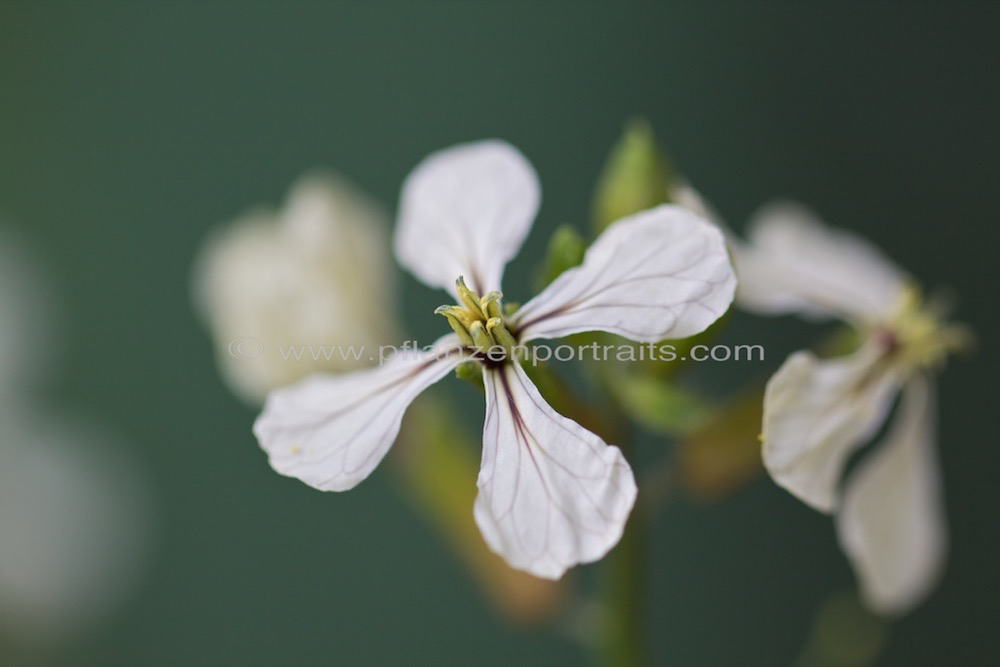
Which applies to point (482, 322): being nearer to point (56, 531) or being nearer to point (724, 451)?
point (724, 451)

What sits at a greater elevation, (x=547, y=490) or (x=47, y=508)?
(x=47, y=508)

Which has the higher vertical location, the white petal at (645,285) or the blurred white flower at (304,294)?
the blurred white flower at (304,294)

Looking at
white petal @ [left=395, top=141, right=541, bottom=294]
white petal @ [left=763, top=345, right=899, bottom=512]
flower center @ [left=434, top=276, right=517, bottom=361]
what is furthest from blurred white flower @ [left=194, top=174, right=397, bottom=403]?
white petal @ [left=763, top=345, right=899, bottom=512]

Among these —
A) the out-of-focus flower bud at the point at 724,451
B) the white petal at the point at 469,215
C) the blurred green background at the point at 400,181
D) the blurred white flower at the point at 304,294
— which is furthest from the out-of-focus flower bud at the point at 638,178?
the blurred green background at the point at 400,181

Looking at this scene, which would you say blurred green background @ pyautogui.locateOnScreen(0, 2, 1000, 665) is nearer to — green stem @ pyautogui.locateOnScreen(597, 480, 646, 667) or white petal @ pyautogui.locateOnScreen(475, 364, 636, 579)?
green stem @ pyautogui.locateOnScreen(597, 480, 646, 667)

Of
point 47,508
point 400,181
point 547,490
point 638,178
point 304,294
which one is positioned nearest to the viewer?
point 547,490

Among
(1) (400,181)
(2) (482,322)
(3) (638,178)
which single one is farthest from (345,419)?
(1) (400,181)

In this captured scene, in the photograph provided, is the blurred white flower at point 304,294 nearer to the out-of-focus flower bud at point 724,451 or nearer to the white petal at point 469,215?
the white petal at point 469,215

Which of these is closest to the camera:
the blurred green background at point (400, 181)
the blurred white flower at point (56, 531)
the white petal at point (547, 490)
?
the white petal at point (547, 490)
